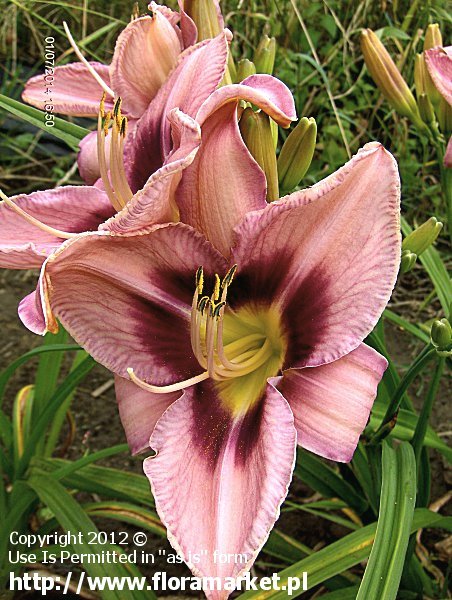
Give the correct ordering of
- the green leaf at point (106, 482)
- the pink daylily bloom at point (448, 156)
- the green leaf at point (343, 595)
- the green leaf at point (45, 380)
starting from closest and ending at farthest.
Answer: the pink daylily bloom at point (448, 156) → the green leaf at point (343, 595) → the green leaf at point (106, 482) → the green leaf at point (45, 380)

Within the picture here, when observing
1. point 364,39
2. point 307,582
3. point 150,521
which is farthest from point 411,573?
point 364,39

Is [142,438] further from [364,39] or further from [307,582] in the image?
[364,39]

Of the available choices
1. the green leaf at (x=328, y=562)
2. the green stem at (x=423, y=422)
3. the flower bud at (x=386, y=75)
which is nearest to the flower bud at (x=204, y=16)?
the flower bud at (x=386, y=75)

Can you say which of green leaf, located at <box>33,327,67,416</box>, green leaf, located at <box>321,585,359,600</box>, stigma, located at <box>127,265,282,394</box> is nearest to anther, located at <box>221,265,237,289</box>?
stigma, located at <box>127,265,282,394</box>

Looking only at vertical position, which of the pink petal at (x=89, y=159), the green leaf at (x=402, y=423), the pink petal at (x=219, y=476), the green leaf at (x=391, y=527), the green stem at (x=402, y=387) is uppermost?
the pink petal at (x=89, y=159)

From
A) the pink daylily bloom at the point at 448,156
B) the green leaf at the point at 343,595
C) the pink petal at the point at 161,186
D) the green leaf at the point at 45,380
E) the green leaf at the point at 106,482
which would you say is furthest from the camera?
the green leaf at the point at 45,380

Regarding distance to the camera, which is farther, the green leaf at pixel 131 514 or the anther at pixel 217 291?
the green leaf at pixel 131 514

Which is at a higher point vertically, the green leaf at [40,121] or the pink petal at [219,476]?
the green leaf at [40,121]

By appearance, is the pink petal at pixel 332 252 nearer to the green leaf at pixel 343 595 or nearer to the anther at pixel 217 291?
the anther at pixel 217 291
